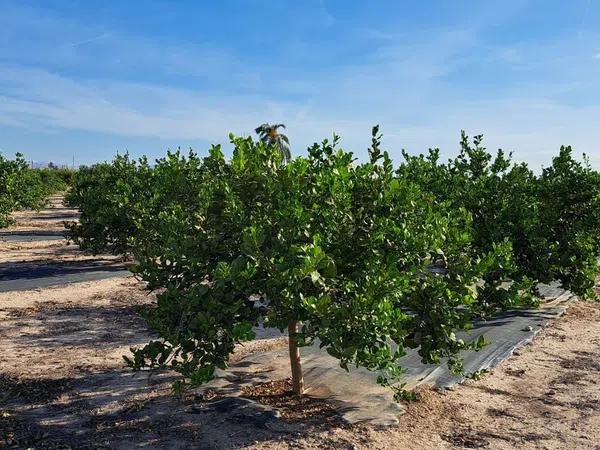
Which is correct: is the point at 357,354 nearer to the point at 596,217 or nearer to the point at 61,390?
the point at 61,390

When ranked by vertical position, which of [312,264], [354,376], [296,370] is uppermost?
[312,264]

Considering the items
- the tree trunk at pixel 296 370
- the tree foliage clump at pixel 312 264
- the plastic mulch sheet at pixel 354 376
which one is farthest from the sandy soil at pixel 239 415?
the tree foliage clump at pixel 312 264

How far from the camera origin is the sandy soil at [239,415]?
599cm

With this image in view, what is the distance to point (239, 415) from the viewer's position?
646cm

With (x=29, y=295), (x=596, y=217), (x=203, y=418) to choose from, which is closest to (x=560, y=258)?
(x=596, y=217)

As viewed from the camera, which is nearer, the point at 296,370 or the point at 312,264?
the point at 312,264

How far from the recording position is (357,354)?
5.05 metres

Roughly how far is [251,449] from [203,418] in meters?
0.96

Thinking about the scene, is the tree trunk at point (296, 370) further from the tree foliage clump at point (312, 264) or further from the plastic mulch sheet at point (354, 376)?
the tree foliage clump at point (312, 264)

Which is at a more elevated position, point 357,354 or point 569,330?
point 357,354

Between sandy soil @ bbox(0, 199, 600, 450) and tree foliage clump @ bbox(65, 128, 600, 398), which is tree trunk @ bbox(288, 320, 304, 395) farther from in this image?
tree foliage clump @ bbox(65, 128, 600, 398)

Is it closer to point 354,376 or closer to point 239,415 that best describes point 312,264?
point 239,415

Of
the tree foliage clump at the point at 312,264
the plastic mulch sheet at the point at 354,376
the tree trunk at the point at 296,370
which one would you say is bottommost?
the plastic mulch sheet at the point at 354,376

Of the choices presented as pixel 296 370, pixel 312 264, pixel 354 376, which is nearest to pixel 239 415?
pixel 296 370
